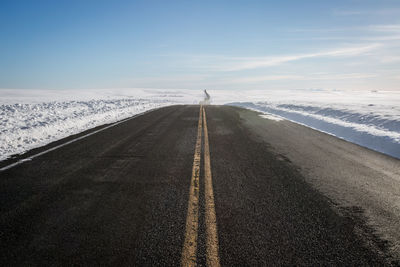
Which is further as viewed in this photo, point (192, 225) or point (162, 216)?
point (162, 216)

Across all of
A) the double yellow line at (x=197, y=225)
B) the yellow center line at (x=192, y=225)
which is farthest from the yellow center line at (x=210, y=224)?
the yellow center line at (x=192, y=225)

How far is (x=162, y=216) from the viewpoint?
3047 mm

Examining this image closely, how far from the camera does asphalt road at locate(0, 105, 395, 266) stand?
7.66ft

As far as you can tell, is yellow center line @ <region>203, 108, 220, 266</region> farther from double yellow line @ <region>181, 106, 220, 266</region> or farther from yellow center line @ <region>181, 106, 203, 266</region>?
yellow center line @ <region>181, 106, 203, 266</region>

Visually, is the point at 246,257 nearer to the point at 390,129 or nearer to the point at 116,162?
the point at 116,162

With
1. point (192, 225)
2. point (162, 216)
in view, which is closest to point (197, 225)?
point (192, 225)

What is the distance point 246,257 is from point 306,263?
1.78ft

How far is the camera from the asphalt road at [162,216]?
7.66 ft

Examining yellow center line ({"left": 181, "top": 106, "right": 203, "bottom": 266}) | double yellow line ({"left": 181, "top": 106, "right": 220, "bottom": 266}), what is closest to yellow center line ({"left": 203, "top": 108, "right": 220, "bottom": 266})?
double yellow line ({"left": 181, "top": 106, "right": 220, "bottom": 266})

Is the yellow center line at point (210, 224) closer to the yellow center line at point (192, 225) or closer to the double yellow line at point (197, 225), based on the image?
the double yellow line at point (197, 225)

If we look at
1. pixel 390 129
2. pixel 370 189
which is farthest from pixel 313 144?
pixel 390 129

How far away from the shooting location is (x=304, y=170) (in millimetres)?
5004

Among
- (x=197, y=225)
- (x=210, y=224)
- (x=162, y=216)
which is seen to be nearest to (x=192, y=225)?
(x=197, y=225)

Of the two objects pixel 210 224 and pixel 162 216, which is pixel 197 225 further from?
pixel 162 216
